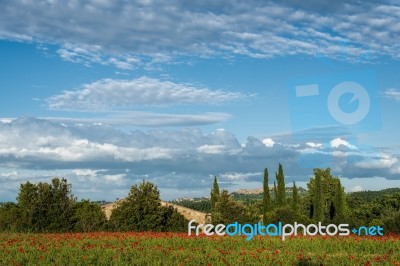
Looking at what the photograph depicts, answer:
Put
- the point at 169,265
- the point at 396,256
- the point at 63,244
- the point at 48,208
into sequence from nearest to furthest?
the point at 169,265 → the point at 396,256 → the point at 63,244 → the point at 48,208

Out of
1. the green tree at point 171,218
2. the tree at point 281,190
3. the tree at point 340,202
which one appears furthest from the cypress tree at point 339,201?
the green tree at point 171,218

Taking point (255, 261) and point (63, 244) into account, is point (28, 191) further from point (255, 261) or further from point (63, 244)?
point (255, 261)

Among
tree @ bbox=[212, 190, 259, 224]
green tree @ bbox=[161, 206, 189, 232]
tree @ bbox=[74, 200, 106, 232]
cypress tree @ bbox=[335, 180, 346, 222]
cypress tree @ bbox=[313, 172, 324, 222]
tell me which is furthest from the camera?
cypress tree @ bbox=[335, 180, 346, 222]

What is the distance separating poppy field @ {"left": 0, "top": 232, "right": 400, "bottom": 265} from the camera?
15609 mm

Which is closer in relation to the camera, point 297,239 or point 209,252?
point 209,252

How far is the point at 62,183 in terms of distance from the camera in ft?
115

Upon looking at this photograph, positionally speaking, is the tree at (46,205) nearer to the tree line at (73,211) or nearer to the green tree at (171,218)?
the tree line at (73,211)

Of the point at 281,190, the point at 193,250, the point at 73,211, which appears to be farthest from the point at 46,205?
the point at 281,190

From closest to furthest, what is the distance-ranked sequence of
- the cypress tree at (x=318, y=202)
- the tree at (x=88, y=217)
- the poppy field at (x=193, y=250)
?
the poppy field at (x=193, y=250) → the tree at (x=88, y=217) → the cypress tree at (x=318, y=202)

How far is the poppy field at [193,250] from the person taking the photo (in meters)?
15.6

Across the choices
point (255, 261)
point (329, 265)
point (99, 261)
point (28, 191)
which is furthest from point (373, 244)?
point (28, 191)

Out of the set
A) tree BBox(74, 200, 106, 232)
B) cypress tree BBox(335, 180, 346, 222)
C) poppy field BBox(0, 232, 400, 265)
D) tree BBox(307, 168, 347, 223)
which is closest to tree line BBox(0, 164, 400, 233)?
tree BBox(74, 200, 106, 232)

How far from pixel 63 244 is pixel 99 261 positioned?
14.9ft

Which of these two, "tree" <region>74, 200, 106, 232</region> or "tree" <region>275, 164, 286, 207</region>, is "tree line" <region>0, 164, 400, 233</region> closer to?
"tree" <region>74, 200, 106, 232</region>
